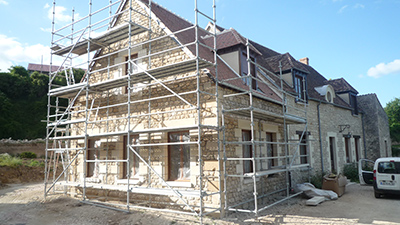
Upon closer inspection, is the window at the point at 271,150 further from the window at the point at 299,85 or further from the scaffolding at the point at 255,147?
the window at the point at 299,85

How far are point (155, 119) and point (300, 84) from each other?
294 inches

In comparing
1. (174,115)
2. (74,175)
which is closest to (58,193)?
(74,175)

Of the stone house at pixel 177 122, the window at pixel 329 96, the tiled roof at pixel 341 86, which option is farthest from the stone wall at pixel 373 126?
the stone house at pixel 177 122

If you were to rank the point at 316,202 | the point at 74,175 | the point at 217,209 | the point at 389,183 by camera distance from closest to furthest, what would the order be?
the point at 217,209
the point at 316,202
the point at 389,183
the point at 74,175

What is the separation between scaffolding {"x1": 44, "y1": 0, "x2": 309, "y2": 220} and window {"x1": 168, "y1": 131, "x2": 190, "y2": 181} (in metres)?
0.04

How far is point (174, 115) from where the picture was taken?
313 inches

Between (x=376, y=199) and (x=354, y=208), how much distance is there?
6.51ft

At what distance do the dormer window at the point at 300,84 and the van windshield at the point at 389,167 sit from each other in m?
3.88

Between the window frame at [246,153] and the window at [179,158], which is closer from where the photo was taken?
the window at [179,158]

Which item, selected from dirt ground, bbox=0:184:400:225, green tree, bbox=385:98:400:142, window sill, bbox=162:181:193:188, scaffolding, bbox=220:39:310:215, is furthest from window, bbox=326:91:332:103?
green tree, bbox=385:98:400:142

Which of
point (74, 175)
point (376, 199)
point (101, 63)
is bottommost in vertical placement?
point (376, 199)

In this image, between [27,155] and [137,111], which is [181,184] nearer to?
[137,111]

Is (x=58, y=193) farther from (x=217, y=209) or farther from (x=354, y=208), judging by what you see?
(x=354, y=208)

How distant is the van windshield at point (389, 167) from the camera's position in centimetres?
921
